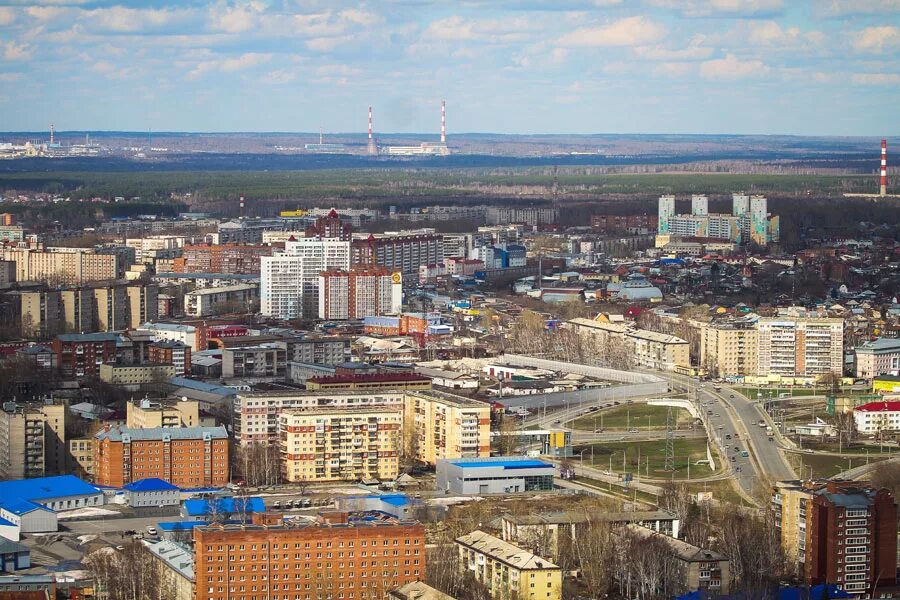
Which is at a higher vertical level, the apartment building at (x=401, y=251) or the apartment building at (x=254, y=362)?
the apartment building at (x=401, y=251)

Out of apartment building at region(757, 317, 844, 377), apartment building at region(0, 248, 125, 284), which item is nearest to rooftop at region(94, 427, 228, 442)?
apartment building at region(757, 317, 844, 377)

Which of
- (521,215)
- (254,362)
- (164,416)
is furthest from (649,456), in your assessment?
(521,215)

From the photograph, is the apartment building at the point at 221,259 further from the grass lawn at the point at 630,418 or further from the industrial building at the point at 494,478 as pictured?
the industrial building at the point at 494,478

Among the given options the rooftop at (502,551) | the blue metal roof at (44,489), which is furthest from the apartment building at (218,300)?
the rooftop at (502,551)

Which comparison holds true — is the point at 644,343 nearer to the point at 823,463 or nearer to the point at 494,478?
the point at 823,463

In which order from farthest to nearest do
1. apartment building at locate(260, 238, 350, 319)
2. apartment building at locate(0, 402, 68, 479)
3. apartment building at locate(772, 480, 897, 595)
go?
apartment building at locate(260, 238, 350, 319) < apartment building at locate(0, 402, 68, 479) < apartment building at locate(772, 480, 897, 595)

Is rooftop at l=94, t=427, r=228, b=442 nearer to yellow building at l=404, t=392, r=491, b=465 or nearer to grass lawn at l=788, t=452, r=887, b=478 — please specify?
yellow building at l=404, t=392, r=491, b=465

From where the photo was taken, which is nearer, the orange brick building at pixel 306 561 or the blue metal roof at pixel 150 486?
the orange brick building at pixel 306 561
